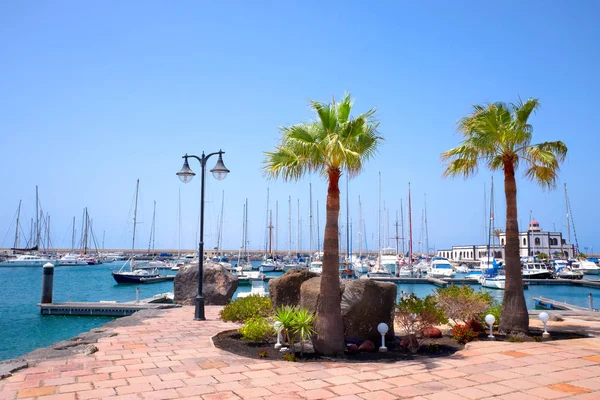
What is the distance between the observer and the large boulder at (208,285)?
21703 millimetres

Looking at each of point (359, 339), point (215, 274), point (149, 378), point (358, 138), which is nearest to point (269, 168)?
point (358, 138)

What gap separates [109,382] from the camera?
774 cm

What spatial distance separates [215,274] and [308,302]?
1222cm

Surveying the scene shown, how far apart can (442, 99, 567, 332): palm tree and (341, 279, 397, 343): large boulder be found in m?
3.69

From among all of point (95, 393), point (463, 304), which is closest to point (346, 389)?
point (95, 393)

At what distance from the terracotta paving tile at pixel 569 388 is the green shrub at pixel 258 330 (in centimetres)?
583

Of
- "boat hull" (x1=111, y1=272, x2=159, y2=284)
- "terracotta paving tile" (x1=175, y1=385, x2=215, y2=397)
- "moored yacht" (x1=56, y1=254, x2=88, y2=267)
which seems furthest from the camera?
"moored yacht" (x1=56, y1=254, x2=88, y2=267)

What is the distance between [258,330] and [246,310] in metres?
1.50

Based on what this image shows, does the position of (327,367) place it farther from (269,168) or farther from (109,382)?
(269,168)

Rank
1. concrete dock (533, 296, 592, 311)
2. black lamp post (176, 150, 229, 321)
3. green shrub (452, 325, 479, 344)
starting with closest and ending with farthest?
green shrub (452, 325, 479, 344) → black lamp post (176, 150, 229, 321) → concrete dock (533, 296, 592, 311)

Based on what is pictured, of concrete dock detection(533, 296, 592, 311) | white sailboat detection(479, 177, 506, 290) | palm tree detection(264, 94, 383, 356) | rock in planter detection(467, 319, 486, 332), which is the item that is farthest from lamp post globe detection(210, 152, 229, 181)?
white sailboat detection(479, 177, 506, 290)

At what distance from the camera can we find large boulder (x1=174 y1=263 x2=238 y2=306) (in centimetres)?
→ 2170

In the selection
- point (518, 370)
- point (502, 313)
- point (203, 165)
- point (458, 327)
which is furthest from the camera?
point (203, 165)

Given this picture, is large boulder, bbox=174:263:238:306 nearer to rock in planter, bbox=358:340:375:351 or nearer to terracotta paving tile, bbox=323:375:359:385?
rock in planter, bbox=358:340:375:351
